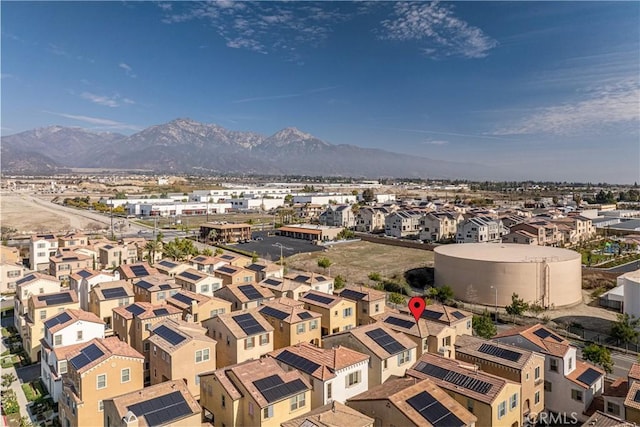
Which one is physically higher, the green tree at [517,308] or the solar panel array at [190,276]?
the solar panel array at [190,276]

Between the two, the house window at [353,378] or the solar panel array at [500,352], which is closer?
the house window at [353,378]

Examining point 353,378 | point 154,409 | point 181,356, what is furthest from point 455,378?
point 181,356

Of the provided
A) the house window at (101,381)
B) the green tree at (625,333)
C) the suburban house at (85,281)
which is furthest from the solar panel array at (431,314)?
the suburban house at (85,281)

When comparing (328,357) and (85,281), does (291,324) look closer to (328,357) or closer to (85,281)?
(328,357)

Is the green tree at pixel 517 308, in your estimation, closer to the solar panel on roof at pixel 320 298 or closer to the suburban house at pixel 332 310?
the suburban house at pixel 332 310

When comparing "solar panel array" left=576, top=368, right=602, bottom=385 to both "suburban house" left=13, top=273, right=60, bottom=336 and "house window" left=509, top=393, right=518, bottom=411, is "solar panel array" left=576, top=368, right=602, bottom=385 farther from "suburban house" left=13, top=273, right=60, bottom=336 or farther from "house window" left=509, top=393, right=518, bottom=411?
"suburban house" left=13, top=273, right=60, bottom=336

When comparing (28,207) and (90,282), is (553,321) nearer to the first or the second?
(90,282)

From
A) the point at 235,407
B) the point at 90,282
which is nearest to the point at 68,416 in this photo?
the point at 235,407
